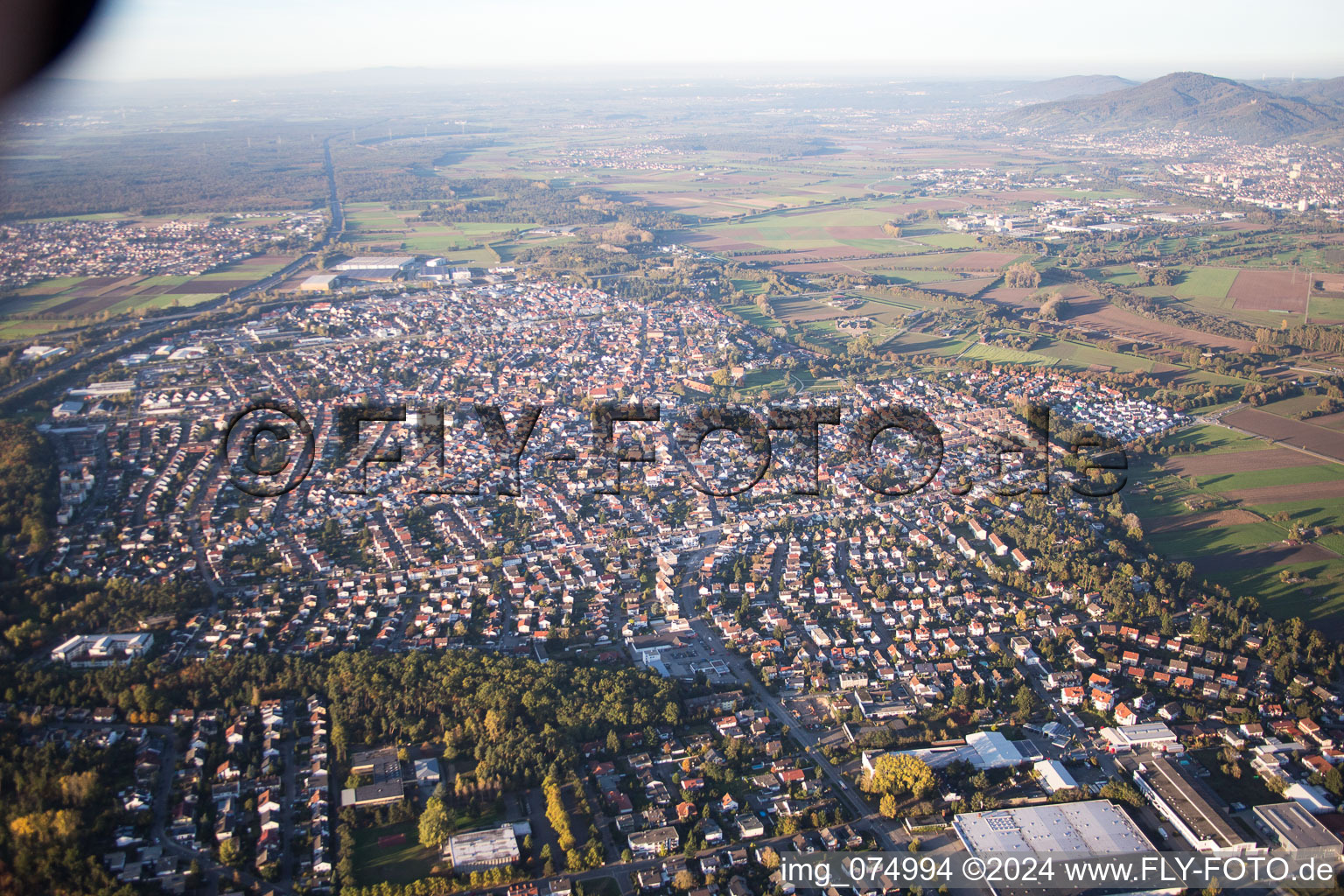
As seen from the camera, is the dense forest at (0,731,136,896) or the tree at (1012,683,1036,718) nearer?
the dense forest at (0,731,136,896)

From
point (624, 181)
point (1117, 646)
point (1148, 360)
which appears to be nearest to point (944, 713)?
point (1117, 646)

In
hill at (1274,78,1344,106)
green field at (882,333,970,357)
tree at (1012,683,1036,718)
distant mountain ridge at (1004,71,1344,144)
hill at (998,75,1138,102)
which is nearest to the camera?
tree at (1012,683,1036,718)

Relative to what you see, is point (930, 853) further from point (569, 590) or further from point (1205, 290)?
point (1205, 290)

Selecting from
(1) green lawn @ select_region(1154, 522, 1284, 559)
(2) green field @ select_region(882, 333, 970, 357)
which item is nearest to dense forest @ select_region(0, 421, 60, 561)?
(1) green lawn @ select_region(1154, 522, 1284, 559)

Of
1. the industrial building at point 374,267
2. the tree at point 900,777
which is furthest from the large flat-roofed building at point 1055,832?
the industrial building at point 374,267

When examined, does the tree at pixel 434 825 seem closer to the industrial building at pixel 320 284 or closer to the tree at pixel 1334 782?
the tree at pixel 1334 782

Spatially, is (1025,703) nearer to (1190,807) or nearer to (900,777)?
(1190,807)

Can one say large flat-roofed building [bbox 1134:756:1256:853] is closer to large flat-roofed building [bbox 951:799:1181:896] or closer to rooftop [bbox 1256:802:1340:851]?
rooftop [bbox 1256:802:1340:851]
